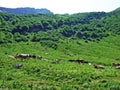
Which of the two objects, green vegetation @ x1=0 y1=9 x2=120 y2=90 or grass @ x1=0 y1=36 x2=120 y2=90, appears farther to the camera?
green vegetation @ x1=0 y1=9 x2=120 y2=90

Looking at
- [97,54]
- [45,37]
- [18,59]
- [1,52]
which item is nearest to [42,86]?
[18,59]

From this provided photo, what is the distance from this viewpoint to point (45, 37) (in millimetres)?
188250

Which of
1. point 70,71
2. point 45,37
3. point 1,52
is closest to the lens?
point 70,71

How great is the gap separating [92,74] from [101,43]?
91.2m

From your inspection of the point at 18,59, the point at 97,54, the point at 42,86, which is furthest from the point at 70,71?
the point at 97,54

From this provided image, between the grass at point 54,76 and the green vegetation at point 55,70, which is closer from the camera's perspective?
the grass at point 54,76

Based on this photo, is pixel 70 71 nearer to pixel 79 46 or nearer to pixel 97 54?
pixel 97 54

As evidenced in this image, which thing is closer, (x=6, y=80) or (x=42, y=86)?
(x=42, y=86)

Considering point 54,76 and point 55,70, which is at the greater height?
point 55,70

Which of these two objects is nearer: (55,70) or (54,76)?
(54,76)

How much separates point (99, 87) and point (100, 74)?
564 inches

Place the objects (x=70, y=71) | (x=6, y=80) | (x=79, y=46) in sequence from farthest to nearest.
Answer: (x=79, y=46)
(x=70, y=71)
(x=6, y=80)

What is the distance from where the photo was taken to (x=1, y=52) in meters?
142

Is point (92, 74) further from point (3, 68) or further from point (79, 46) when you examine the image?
point (79, 46)
